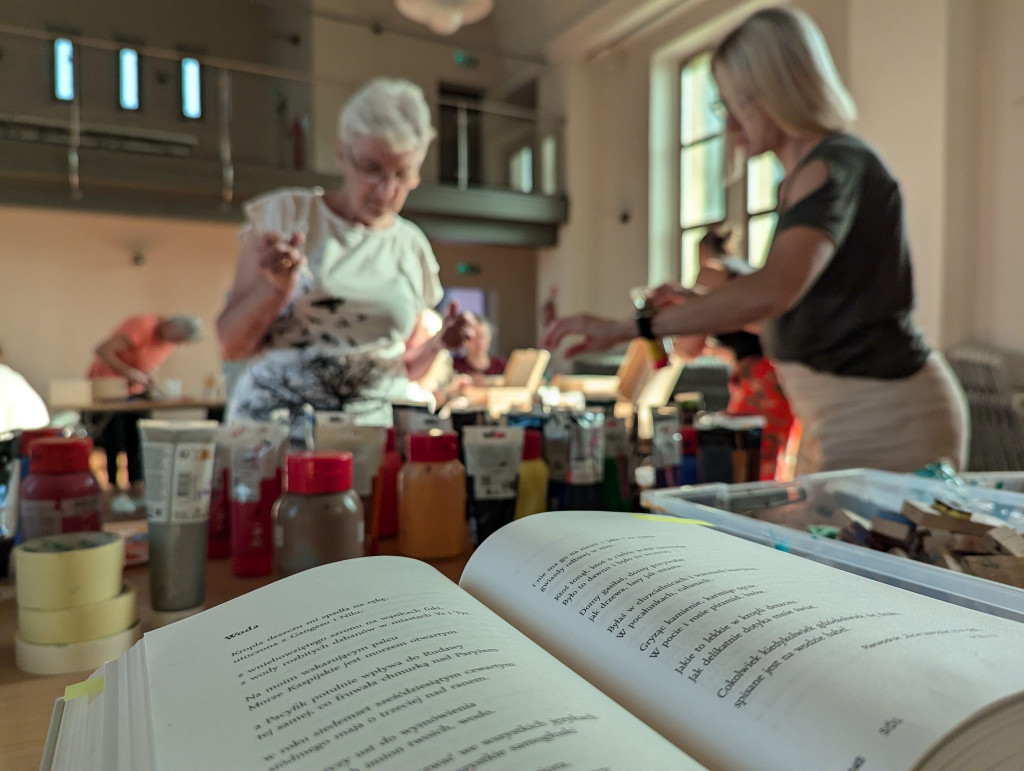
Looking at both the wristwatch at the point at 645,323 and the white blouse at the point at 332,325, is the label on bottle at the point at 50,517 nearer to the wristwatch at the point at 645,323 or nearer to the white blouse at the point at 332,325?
the white blouse at the point at 332,325

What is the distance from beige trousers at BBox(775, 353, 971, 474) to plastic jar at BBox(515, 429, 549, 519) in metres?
0.55

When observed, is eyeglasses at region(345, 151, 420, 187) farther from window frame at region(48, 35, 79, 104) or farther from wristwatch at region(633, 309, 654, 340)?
window frame at region(48, 35, 79, 104)

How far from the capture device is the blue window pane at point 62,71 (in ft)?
20.0

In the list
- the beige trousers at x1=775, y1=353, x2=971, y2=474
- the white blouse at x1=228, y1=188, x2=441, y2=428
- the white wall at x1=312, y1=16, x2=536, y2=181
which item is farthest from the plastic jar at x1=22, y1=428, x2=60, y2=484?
the white wall at x1=312, y1=16, x2=536, y2=181

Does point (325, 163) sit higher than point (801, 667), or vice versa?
point (325, 163)

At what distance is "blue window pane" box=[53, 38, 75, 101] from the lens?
20.0ft

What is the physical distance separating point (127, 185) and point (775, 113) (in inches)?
230

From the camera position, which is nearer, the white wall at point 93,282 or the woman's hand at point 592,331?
the woman's hand at point 592,331

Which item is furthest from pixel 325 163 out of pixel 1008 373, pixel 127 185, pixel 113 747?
pixel 113 747

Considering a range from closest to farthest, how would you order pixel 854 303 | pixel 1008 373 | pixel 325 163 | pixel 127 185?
pixel 854 303, pixel 1008 373, pixel 127 185, pixel 325 163

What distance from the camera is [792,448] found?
64.7 inches

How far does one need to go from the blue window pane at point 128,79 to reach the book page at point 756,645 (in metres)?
8.75

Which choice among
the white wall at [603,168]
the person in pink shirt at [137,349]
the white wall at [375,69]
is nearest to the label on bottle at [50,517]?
the person in pink shirt at [137,349]

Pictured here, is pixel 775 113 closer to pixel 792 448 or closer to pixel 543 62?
pixel 792 448
